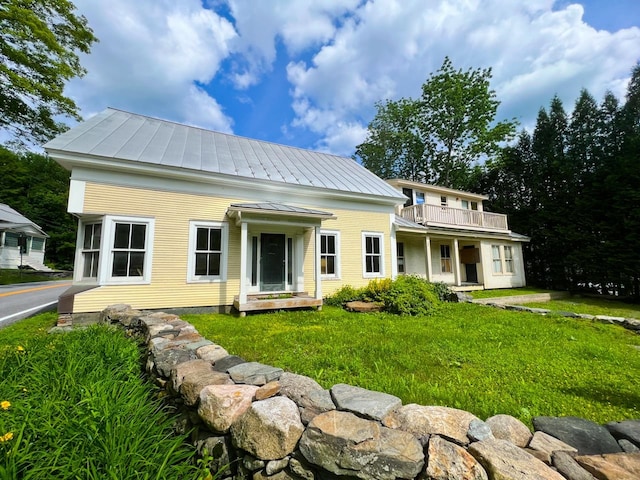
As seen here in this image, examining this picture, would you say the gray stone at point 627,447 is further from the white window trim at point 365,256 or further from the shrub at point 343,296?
the white window trim at point 365,256

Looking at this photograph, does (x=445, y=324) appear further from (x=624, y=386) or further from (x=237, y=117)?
(x=237, y=117)

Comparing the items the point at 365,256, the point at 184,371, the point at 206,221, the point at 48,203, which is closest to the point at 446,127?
the point at 365,256

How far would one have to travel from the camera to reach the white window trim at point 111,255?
6922 mm

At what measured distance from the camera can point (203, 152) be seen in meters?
9.43

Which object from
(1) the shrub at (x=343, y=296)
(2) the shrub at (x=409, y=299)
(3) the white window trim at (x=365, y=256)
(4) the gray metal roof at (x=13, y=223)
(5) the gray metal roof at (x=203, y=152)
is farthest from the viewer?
(4) the gray metal roof at (x=13, y=223)

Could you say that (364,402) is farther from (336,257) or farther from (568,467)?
(336,257)

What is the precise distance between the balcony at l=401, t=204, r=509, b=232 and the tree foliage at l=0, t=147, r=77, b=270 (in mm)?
35681

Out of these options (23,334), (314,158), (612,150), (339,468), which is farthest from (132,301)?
(612,150)

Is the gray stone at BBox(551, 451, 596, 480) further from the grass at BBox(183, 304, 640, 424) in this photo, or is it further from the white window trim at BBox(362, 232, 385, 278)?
the white window trim at BBox(362, 232, 385, 278)

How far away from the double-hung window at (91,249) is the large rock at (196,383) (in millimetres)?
6271

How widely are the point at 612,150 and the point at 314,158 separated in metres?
17.6

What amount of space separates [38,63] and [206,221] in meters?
13.4

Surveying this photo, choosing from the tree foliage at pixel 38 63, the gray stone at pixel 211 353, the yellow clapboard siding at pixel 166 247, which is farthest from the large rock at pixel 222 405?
the tree foliage at pixel 38 63

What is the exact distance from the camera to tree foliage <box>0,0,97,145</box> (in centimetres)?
1212
